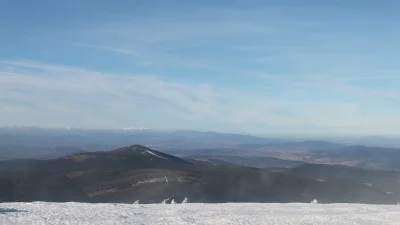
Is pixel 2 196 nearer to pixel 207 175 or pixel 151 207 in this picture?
pixel 207 175

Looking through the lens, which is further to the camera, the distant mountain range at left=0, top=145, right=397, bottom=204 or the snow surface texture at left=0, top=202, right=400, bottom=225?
the distant mountain range at left=0, top=145, right=397, bottom=204

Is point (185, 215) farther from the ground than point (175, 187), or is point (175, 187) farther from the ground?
point (185, 215)

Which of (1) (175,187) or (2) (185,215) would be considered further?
(1) (175,187)

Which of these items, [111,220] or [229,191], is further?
[229,191]

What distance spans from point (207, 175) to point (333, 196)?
9.19 meters

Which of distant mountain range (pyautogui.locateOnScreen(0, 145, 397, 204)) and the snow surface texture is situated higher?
the snow surface texture

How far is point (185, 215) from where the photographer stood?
48.9 ft

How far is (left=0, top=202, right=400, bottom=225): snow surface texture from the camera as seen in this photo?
44.1 ft

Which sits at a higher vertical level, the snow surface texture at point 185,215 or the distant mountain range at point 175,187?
the snow surface texture at point 185,215

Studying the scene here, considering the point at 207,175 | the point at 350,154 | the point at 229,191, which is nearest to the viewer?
the point at 229,191

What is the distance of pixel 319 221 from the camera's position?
1468cm

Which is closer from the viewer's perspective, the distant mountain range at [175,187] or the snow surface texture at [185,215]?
the snow surface texture at [185,215]

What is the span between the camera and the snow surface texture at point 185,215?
44.1ft

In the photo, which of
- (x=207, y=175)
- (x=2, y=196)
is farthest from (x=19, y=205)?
(x=207, y=175)
